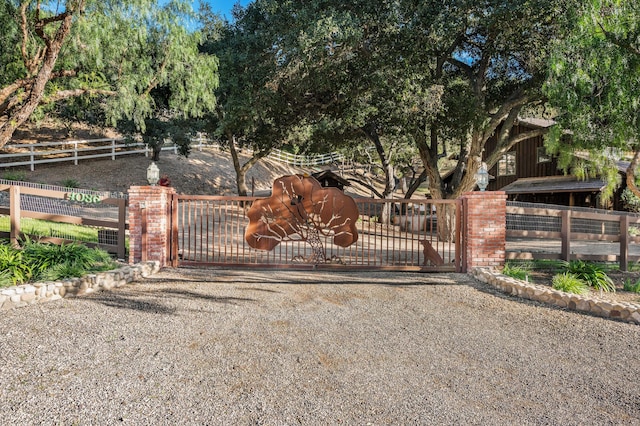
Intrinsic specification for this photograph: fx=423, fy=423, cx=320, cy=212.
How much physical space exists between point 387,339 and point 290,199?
4.82 meters

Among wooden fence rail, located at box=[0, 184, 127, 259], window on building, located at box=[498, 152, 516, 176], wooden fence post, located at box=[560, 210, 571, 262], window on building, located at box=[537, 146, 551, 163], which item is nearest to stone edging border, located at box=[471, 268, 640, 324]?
Result: wooden fence post, located at box=[560, 210, 571, 262]

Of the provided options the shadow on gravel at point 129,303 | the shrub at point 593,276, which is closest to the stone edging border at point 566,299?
the shrub at point 593,276

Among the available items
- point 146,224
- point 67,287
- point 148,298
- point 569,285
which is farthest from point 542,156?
point 67,287

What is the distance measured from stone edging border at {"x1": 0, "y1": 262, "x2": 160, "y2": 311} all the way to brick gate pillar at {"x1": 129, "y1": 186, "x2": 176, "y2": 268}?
723 mm

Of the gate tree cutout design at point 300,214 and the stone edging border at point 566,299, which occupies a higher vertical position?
the gate tree cutout design at point 300,214

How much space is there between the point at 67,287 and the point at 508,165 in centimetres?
2646

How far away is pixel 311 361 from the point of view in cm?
412

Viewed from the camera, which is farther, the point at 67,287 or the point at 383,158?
the point at 383,158

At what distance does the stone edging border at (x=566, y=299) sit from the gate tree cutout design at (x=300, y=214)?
2.97 metres

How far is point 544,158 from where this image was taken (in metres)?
24.5

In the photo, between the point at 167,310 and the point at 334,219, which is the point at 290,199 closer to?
the point at 334,219

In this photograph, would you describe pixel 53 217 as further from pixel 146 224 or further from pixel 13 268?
pixel 13 268

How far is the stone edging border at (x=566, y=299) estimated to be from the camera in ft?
18.4

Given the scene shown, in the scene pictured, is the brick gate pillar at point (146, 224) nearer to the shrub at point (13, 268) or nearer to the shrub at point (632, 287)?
the shrub at point (13, 268)
